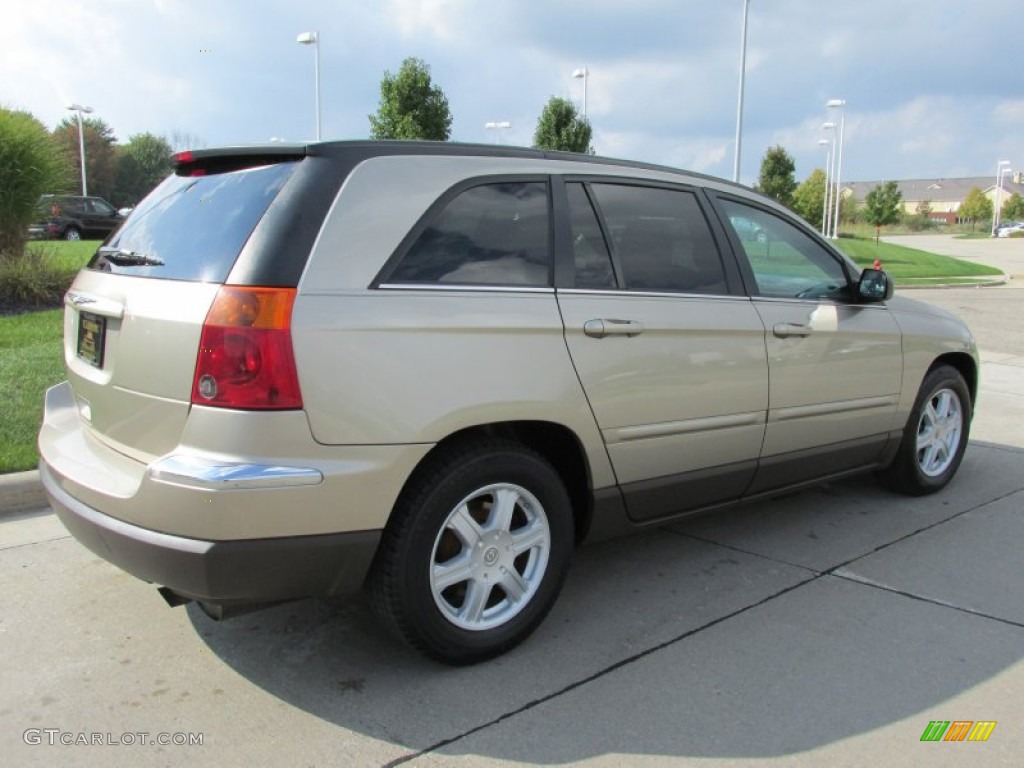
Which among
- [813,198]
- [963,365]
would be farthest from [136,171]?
[963,365]

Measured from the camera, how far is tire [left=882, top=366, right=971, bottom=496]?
16.3ft

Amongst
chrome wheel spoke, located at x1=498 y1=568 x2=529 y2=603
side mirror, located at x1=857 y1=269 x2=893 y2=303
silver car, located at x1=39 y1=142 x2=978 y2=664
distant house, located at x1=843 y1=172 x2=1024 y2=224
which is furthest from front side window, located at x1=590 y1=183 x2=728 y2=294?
distant house, located at x1=843 y1=172 x2=1024 y2=224

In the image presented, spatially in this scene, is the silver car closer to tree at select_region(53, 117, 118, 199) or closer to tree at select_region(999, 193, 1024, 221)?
tree at select_region(53, 117, 118, 199)

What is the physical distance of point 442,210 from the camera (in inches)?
116

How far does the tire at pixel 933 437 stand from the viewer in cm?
498

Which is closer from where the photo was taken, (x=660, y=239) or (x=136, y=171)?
(x=660, y=239)

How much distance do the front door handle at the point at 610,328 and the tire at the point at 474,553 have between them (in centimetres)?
51

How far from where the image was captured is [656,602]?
3.67 m

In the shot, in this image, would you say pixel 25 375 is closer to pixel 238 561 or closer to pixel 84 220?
pixel 238 561

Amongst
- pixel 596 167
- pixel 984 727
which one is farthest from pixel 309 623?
pixel 984 727

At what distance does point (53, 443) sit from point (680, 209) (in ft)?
9.12

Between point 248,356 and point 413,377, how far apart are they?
1.69 ft

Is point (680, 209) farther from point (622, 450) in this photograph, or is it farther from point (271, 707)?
point (271, 707)

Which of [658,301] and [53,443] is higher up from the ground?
[658,301]
